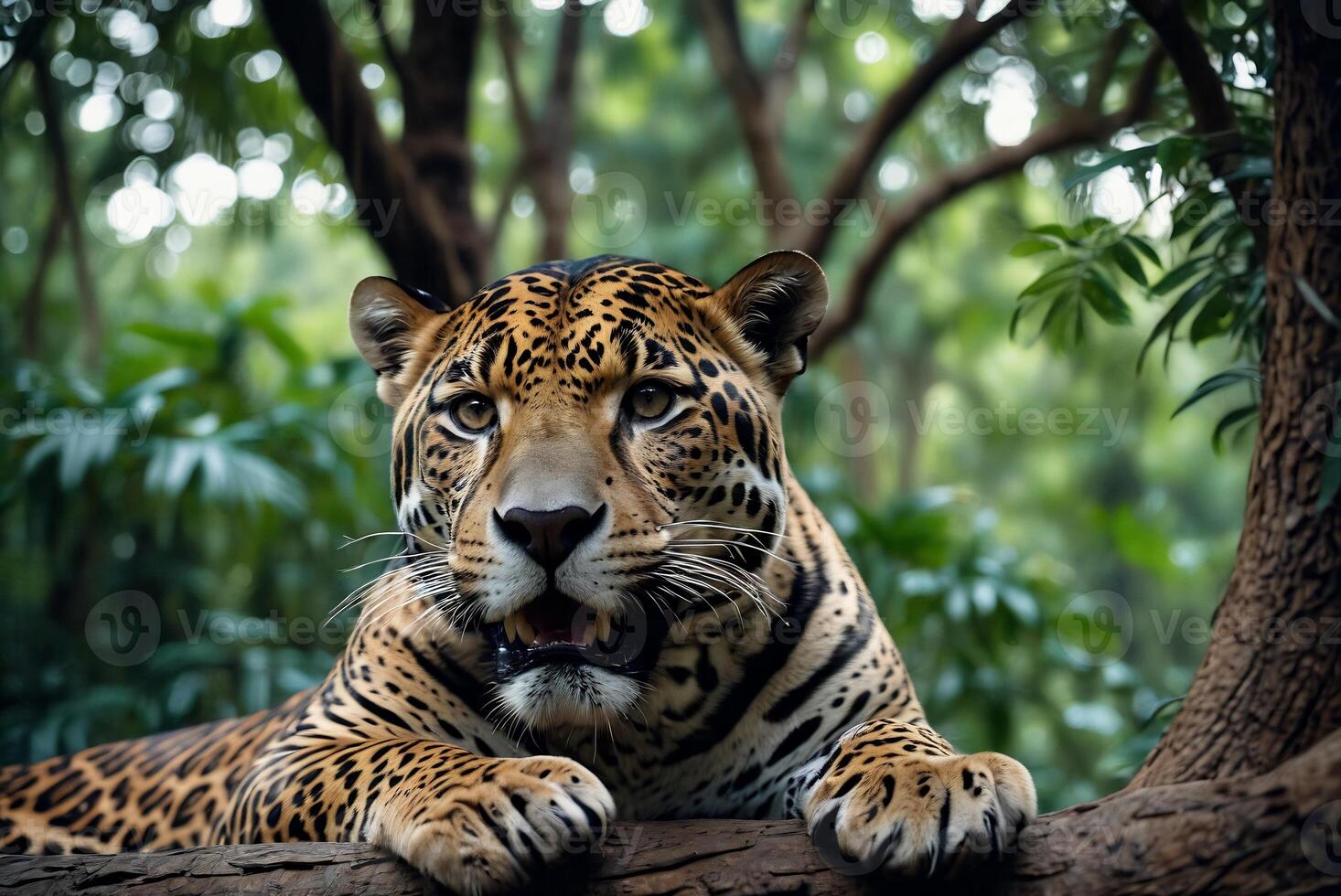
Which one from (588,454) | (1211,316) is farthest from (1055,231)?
(588,454)

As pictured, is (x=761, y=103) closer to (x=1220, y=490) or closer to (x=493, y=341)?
(x=493, y=341)

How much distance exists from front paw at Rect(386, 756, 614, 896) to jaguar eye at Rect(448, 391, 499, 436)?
3.61 ft

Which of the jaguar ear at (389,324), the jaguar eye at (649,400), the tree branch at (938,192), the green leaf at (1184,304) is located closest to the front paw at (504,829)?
the jaguar eye at (649,400)

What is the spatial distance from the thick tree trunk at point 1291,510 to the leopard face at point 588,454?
1.20m

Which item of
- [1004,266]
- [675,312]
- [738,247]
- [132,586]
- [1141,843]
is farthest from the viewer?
[1004,266]

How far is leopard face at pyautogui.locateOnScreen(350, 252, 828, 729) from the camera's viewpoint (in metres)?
3.02

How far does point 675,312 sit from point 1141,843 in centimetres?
199

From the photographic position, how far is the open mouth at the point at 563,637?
3096mm

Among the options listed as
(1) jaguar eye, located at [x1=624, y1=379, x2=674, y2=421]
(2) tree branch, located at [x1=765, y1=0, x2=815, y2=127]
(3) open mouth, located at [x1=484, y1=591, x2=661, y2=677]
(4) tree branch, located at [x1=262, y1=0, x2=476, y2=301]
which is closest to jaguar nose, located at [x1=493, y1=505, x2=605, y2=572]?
(3) open mouth, located at [x1=484, y1=591, x2=661, y2=677]

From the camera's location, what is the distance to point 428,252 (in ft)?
22.4

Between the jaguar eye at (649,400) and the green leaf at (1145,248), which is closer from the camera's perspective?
the jaguar eye at (649,400)

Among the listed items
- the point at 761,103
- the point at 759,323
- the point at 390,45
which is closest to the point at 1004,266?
the point at 761,103

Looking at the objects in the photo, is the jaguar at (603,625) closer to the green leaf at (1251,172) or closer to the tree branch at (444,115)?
the green leaf at (1251,172)

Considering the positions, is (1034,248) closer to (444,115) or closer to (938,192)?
(444,115)
